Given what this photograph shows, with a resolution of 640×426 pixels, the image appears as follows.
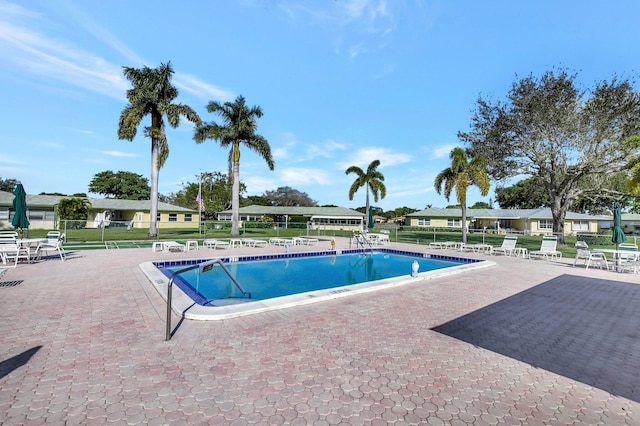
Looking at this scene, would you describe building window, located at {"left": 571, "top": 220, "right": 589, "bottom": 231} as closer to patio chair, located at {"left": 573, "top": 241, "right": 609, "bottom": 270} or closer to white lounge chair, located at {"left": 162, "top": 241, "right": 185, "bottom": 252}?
patio chair, located at {"left": 573, "top": 241, "right": 609, "bottom": 270}

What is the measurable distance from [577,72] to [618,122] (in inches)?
157

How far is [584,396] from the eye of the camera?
2.90 metres

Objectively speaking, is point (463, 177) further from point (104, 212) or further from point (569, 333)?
point (104, 212)

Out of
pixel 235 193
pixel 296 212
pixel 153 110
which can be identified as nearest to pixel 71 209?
pixel 153 110

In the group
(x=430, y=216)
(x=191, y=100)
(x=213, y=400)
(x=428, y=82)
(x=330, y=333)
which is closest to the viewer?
(x=213, y=400)

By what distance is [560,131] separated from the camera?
63.3ft

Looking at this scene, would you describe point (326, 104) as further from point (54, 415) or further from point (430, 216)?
point (430, 216)

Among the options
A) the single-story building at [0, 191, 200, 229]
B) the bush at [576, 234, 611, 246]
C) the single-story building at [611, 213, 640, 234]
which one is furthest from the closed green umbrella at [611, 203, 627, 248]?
the single-story building at [611, 213, 640, 234]

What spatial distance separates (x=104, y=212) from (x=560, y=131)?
39691mm

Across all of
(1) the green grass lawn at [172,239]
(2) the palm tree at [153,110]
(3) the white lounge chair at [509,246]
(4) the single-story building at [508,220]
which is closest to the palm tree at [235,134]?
(2) the palm tree at [153,110]

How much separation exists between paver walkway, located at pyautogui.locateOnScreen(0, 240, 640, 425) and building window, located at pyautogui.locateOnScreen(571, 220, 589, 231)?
1933 inches

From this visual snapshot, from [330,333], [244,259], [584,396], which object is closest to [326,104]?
[244,259]

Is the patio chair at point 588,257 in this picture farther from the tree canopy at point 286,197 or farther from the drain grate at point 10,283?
the tree canopy at point 286,197

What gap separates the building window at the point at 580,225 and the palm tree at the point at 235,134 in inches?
1822
